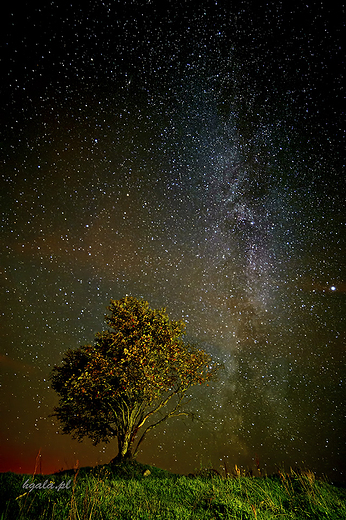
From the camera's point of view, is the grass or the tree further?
the tree

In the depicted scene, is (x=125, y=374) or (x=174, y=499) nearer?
(x=174, y=499)

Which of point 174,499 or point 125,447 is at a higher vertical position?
point 125,447

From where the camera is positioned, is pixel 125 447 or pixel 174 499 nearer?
pixel 174 499

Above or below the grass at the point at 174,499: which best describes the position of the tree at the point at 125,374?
above

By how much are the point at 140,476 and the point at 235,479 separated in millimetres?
3486

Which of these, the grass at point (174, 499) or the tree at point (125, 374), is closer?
the grass at point (174, 499)

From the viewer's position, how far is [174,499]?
7.40 metres

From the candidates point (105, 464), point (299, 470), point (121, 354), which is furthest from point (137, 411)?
point (299, 470)

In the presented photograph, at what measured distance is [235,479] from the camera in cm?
987

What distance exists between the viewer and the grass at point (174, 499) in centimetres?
567

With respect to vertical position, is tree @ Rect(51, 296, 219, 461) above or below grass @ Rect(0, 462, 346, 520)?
above

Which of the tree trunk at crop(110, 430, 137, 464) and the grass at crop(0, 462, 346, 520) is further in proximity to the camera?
the tree trunk at crop(110, 430, 137, 464)

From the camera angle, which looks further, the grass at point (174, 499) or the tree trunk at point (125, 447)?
the tree trunk at point (125, 447)

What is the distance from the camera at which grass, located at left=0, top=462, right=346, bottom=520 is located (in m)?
5.67
